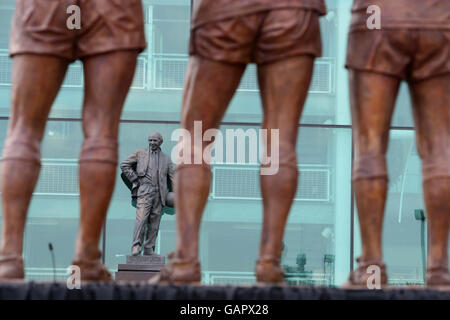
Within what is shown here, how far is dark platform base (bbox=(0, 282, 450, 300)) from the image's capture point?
7145mm

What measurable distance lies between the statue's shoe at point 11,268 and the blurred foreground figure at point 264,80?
3.05 feet

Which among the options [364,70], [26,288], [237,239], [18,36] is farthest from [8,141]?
[237,239]

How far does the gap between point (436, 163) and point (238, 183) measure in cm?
1501

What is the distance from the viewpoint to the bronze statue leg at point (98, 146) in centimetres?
816

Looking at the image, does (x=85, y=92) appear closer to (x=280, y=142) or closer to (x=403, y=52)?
(x=280, y=142)

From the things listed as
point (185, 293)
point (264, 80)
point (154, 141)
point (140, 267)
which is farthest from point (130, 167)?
point (185, 293)

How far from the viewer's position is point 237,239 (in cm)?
2319

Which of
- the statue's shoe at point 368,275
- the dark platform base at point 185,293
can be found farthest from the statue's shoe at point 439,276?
the dark platform base at point 185,293

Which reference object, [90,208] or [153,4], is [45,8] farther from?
[153,4]

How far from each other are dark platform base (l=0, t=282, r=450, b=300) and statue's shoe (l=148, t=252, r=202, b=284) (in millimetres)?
622

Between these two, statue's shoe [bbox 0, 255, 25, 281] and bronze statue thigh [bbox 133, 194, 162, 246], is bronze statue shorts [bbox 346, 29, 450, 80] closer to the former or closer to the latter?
statue's shoe [bbox 0, 255, 25, 281]

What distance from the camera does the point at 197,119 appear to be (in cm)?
822

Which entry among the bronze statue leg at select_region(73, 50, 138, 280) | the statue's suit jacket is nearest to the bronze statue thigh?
the statue's suit jacket
